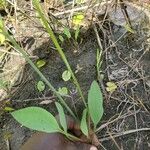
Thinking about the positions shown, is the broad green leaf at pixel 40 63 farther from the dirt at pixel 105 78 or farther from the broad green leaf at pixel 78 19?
the broad green leaf at pixel 78 19

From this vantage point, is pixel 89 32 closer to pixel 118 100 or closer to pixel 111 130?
pixel 118 100

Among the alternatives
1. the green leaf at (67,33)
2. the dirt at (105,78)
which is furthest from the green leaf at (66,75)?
the green leaf at (67,33)

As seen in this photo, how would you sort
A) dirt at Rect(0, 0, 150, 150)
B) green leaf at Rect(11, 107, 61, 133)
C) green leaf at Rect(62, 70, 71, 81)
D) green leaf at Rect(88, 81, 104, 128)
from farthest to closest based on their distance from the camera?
green leaf at Rect(62, 70, 71, 81) → dirt at Rect(0, 0, 150, 150) → green leaf at Rect(88, 81, 104, 128) → green leaf at Rect(11, 107, 61, 133)

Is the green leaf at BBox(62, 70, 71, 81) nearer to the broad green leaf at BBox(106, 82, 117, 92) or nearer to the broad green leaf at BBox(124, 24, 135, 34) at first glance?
the broad green leaf at BBox(106, 82, 117, 92)

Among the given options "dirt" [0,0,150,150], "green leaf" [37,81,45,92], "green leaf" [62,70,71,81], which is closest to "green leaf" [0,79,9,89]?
"dirt" [0,0,150,150]

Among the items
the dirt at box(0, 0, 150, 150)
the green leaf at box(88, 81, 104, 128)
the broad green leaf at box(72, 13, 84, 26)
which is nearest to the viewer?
the green leaf at box(88, 81, 104, 128)

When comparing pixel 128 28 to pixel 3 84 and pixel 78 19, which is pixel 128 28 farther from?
pixel 3 84
